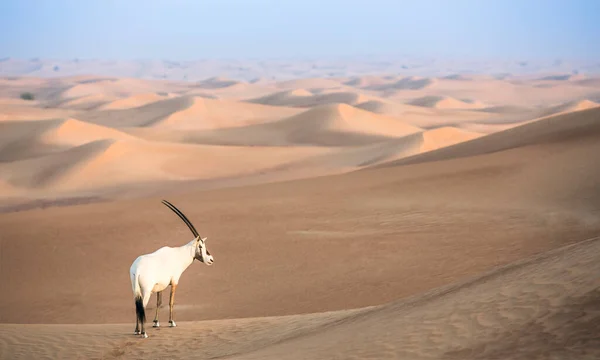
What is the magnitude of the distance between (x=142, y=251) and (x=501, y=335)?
1071cm

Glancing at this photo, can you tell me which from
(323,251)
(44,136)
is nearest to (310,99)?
(44,136)

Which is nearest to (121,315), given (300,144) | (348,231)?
(348,231)

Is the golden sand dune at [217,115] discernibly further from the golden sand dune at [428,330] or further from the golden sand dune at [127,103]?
the golden sand dune at [428,330]

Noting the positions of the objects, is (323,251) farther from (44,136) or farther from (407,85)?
(407,85)

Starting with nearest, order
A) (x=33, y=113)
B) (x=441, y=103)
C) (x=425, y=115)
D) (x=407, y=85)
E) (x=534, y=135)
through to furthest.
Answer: (x=534, y=135) < (x=33, y=113) < (x=425, y=115) < (x=441, y=103) < (x=407, y=85)

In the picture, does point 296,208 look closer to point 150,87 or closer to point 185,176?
point 185,176

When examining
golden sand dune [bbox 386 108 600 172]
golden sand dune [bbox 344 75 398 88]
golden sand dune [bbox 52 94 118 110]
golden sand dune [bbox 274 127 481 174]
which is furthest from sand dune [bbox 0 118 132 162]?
golden sand dune [bbox 344 75 398 88]

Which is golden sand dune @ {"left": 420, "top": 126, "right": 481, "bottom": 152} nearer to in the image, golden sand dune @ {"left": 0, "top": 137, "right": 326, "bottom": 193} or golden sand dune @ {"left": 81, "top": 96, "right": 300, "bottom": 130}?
golden sand dune @ {"left": 0, "top": 137, "right": 326, "bottom": 193}

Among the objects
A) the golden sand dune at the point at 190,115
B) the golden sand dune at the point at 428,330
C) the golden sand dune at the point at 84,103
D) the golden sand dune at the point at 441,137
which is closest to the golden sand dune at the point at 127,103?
the golden sand dune at the point at 84,103

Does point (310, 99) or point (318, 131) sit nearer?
point (318, 131)

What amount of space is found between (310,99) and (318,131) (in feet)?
133

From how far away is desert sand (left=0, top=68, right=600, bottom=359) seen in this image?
675cm

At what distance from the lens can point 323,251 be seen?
581 inches

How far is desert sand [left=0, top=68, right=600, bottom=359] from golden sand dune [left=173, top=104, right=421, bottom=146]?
9.68m
